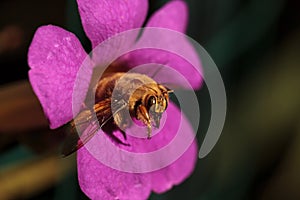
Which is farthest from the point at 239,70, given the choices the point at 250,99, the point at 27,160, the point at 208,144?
the point at 27,160

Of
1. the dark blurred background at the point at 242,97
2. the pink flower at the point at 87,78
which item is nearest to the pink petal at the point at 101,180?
the pink flower at the point at 87,78

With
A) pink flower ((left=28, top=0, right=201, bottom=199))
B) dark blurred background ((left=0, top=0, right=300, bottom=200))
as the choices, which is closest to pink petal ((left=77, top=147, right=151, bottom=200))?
pink flower ((left=28, top=0, right=201, bottom=199))

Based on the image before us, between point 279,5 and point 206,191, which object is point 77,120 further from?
point 279,5

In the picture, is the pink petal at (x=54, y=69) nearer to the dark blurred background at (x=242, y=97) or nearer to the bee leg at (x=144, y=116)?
the bee leg at (x=144, y=116)

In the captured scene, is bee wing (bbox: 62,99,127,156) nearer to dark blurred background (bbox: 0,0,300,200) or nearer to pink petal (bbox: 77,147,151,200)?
pink petal (bbox: 77,147,151,200)

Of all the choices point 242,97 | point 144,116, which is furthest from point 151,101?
point 242,97

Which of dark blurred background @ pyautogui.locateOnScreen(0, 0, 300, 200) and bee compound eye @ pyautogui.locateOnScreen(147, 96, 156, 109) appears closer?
bee compound eye @ pyautogui.locateOnScreen(147, 96, 156, 109)

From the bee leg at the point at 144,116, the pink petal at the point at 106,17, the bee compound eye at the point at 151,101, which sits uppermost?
the pink petal at the point at 106,17

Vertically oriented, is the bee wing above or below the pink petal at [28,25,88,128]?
below
